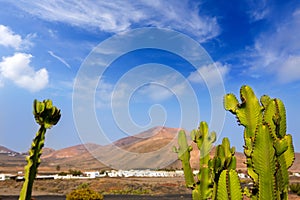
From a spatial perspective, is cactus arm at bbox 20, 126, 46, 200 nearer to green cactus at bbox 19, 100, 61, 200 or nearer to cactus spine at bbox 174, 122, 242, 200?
green cactus at bbox 19, 100, 61, 200

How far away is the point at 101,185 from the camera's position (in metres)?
37.6

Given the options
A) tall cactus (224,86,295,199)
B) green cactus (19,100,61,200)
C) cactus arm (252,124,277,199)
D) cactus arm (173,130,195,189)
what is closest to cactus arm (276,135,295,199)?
tall cactus (224,86,295,199)

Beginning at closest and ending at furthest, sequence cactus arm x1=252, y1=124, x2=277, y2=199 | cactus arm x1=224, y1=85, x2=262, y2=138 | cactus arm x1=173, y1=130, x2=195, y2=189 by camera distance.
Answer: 1. cactus arm x1=252, y1=124, x2=277, y2=199
2. cactus arm x1=224, y1=85, x2=262, y2=138
3. cactus arm x1=173, y1=130, x2=195, y2=189

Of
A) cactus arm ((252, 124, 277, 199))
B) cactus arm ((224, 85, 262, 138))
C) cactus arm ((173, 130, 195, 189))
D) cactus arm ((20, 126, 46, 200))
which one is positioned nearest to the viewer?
cactus arm ((252, 124, 277, 199))

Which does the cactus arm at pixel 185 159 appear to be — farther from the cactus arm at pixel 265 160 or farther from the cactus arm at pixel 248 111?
the cactus arm at pixel 265 160

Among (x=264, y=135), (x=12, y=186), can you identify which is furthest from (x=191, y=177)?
(x=12, y=186)

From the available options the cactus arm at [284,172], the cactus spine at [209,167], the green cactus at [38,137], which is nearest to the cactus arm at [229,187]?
the cactus spine at [209,167]

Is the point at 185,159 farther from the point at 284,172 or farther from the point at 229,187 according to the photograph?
the point at 229,187

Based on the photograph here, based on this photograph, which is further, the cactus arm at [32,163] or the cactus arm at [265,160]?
the cactus arm at [32,163]

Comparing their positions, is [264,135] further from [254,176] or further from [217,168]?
[217,168]

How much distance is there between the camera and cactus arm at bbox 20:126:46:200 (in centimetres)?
478

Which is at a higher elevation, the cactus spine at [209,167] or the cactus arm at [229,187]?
the cactus spine at [209,167]

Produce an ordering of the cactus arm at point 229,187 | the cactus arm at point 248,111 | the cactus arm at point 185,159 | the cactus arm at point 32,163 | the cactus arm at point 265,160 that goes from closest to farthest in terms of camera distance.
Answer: the cactus arm at point 265,160
the cactus arm at point 229,187
the cactus arm at point 32,163
the cactus arm at point 248,111
the cactus arm at point 185,159

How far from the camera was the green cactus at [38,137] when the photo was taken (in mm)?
4789
